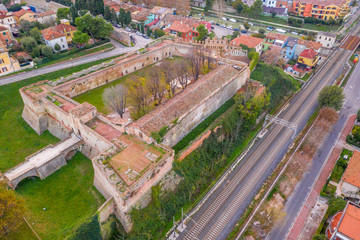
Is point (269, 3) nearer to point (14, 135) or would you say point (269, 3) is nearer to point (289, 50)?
point (289, 50)

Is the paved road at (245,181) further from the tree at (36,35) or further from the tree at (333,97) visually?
the tree at (36,35)

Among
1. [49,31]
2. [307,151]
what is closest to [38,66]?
[49,31]

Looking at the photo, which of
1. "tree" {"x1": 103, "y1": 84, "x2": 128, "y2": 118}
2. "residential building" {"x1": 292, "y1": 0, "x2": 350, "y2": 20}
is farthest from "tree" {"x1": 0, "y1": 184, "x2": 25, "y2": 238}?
"residential building" {"x1": 292, "y1": 0, "x2": 350, "y2": 20}

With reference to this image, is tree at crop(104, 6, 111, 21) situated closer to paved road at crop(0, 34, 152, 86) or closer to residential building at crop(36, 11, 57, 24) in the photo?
residential building at crop(36, 11, 57, 24)

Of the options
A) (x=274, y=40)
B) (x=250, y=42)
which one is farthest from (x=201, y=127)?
(x=274, y=40)

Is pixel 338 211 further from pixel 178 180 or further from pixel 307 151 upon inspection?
pixel 178 180

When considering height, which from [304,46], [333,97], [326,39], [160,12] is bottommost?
[333,97]

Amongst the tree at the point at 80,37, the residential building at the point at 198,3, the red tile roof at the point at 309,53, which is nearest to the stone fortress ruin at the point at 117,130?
the tree at the point at 80,37
